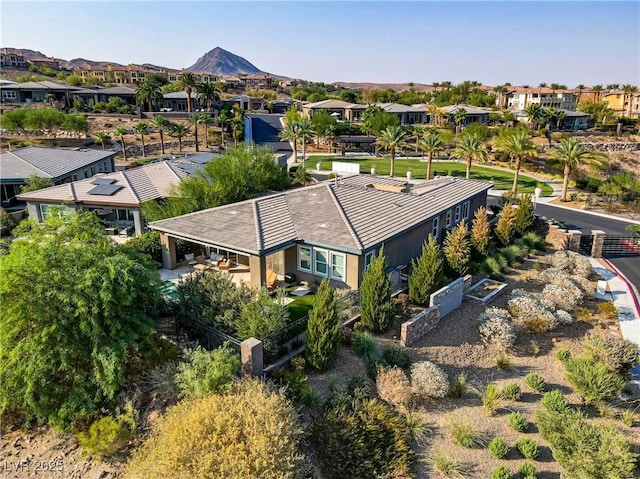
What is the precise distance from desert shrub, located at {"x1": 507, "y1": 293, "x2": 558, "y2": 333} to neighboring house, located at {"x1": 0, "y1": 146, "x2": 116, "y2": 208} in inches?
1522

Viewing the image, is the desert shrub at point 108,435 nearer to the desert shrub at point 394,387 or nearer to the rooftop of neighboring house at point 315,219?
the desert shrub at point 394,387

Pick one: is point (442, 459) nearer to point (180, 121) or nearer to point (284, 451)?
point (284, 451)

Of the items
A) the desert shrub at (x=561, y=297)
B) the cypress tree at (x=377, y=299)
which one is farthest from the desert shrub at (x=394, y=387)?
the desert shrub at (x=561, y=297)

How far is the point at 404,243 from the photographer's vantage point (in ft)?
87.7

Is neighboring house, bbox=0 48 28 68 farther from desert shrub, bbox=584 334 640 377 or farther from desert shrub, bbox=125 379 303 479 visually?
desert shrub, bbox=584 334 640 377

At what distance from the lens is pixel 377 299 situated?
20312 millimetres

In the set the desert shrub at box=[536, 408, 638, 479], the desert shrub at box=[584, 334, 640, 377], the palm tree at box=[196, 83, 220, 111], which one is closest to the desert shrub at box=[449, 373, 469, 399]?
the desert shrub at box=[536, 408, 638, 479]

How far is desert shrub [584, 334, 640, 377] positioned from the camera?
18.6 m

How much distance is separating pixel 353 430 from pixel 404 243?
13.7m

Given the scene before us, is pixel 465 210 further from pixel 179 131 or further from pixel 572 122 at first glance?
pixel 572 122

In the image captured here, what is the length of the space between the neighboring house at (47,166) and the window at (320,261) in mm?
29382

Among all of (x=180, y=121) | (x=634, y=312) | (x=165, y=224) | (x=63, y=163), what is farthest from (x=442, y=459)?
(x=180, y=121)

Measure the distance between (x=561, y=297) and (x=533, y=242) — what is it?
376 inches

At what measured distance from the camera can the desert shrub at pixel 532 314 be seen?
2175 centimetres
